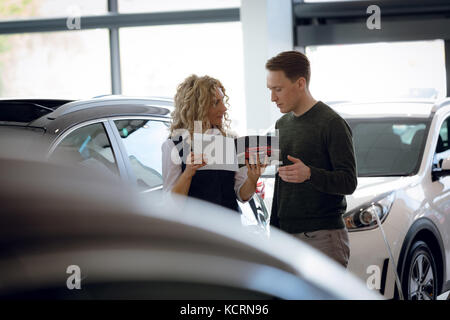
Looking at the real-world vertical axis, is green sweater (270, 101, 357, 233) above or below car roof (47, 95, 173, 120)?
below

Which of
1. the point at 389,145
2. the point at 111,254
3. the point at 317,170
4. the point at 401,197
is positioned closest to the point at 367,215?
the point at 401,197

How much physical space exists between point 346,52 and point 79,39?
3.01m

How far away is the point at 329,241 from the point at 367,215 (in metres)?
1.10

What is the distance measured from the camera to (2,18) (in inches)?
315

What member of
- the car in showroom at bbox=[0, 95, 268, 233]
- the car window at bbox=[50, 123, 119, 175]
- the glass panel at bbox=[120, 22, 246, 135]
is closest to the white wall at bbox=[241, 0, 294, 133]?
A: the glass panel at bbox=[120, 22, 246, 135]

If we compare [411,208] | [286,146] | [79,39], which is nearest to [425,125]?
[411,208]

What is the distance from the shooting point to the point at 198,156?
232cm

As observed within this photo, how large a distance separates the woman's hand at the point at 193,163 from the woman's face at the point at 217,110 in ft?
0.42

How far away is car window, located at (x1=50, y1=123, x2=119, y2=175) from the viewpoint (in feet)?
7.03

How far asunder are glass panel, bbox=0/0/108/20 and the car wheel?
16.9 ft

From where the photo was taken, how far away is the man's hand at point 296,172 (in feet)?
7.53

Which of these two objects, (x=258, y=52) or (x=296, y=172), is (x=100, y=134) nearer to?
(x=296, y=172)

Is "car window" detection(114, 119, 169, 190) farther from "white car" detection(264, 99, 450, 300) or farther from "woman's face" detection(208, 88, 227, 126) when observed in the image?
"white car" detection(264, 99, 450, 300)

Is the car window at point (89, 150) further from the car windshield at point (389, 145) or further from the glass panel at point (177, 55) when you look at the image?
the glass panel at point (177, 55)
